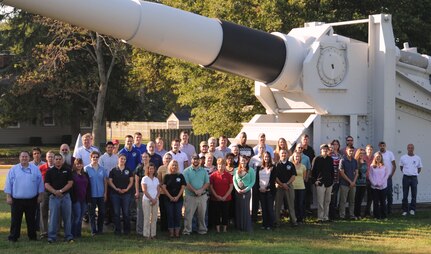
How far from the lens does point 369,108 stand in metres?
13.5

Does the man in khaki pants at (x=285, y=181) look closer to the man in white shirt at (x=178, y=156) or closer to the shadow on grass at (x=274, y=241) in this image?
the shadow on grass at (x=274, y=241)

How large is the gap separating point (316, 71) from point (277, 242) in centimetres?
338

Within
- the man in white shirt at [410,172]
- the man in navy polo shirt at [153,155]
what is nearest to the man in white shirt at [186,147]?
the man in navy polo shirt at [153,155]

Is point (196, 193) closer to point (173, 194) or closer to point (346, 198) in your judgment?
point (173, 194)

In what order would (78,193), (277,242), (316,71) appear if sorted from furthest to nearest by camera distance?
(316,71) < (78,193) < (277,242)

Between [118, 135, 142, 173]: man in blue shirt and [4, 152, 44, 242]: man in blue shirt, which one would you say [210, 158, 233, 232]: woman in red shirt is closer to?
[118, 135, 142, 173]: man in blue shirt

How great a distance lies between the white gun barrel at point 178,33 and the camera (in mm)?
9492

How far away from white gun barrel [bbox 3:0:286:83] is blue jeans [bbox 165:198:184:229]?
2.26m

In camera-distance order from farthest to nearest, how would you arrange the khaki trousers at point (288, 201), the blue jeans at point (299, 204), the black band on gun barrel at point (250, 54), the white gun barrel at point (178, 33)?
the blue jeans at point (299, 204)
the khaki trousers at point (288, 201)
the black band on gun barrel at point (250, 54)
the white gun barrel at point (178, 33)

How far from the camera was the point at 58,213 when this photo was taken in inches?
418

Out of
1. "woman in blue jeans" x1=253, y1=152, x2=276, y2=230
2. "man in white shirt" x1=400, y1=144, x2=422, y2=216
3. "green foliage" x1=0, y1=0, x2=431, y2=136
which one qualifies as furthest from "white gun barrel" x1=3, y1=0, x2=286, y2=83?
"green foliage" x1=0, y1=0, x2=431, y2=136

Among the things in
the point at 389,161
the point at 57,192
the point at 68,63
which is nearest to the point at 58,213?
the point at 57,192

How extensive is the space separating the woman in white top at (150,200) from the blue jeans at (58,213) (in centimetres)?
112

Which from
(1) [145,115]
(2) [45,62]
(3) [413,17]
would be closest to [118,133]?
(1) [145,115]
